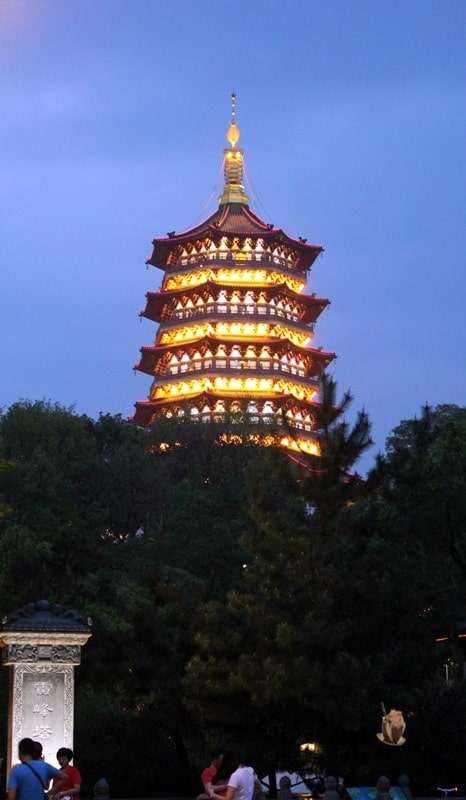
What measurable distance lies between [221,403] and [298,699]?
44390 mm

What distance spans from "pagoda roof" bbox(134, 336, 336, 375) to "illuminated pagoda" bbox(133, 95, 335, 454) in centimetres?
5

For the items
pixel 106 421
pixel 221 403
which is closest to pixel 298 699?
pixel 106 421

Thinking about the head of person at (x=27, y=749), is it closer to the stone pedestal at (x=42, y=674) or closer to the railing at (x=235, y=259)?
the stone pedestal at (x=42, y=674)

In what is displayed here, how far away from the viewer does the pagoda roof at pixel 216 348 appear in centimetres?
7581

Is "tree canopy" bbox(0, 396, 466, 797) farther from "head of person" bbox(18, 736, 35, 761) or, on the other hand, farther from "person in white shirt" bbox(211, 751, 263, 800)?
"head of person" bbox(18, 736, 35, 761)

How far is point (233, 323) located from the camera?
3029 inches

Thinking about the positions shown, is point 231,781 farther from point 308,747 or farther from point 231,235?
point 231,235

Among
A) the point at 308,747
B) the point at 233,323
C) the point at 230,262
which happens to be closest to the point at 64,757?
the point at 308,747

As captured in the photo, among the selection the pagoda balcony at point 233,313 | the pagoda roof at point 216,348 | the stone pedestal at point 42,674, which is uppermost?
the pagoda balcony at point 233,313

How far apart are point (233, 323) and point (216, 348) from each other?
1.80 metres

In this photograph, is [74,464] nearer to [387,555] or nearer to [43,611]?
[387,555]

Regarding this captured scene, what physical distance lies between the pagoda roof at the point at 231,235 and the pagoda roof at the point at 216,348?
5604mm

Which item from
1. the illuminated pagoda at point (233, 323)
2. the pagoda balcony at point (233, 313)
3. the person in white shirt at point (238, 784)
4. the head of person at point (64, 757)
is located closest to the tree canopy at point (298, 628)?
the head of person at point (64, 757)

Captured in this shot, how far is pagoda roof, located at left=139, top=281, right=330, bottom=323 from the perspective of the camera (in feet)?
254
